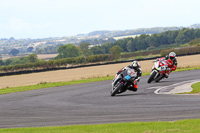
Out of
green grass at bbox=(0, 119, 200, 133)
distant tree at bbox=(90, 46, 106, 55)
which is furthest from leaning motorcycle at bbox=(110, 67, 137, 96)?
distant tree at bbox=(90, 46, 106, 55)

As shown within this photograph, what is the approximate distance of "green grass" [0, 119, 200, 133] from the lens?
381 inches

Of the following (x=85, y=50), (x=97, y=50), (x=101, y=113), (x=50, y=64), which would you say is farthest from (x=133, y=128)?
(x=97, y=50)

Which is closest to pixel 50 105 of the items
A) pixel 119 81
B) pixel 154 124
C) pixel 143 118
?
pixel 119 81

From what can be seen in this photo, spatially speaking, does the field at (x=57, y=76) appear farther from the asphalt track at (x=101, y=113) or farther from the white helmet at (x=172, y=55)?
the asphalt track at (x=101, y=113)

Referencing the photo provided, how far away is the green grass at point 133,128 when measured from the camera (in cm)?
967

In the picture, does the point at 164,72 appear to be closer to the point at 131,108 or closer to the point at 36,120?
the point at 131,108

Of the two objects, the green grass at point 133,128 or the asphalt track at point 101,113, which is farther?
the asphalt track at point 101,113

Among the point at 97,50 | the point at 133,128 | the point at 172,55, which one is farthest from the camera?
the point at 97,50

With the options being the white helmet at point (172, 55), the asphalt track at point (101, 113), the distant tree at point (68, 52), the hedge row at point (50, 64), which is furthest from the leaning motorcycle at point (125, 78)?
the distant tree at point (68, 52)

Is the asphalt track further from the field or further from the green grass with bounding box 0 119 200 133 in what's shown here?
the field

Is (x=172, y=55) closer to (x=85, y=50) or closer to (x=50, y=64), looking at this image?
(x=50, y=64)

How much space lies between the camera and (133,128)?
405 inches

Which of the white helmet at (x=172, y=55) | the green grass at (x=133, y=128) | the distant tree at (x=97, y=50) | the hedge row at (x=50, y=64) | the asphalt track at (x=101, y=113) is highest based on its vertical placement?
the white helmet at (x=172, y=55)

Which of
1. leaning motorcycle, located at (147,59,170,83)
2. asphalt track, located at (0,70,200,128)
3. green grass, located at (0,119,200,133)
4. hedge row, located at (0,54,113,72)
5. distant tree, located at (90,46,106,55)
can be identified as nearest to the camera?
green grass, located at (0,119,200,133)
